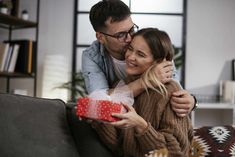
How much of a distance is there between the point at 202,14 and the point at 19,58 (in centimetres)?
220

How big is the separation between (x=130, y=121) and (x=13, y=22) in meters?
2.77

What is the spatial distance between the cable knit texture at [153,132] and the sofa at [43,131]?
5 centimetres

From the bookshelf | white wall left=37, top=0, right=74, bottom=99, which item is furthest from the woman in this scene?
white wall left=37, top=0, right=74, bottom=99

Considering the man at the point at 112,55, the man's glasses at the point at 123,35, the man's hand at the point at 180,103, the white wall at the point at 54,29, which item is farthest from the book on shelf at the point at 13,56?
the man's hand at the point at 180,103

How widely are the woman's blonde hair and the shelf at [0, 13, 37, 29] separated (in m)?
2.31

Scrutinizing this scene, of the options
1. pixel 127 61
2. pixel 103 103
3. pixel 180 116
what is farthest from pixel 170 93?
pixel 103 103

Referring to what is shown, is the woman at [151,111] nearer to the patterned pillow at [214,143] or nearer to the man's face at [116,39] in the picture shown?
the man's face at [116,39]

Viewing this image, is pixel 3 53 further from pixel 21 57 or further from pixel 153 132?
pixel 153 132

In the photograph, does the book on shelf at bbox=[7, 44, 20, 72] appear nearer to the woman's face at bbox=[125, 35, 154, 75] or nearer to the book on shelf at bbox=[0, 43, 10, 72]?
the book on shelf at bbox=[0, 43, 10, 72]

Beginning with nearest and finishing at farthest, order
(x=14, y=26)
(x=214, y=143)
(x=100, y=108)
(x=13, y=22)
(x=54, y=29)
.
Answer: (x=100, y=108) → (x=214, y=143) → (x=13, y=22) → (x=14, y=26) → (x=54, y=29)

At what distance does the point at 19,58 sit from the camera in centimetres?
338

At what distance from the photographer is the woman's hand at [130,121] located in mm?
1019

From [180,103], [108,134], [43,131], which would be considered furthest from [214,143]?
[43,131]

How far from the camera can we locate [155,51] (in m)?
1.18
